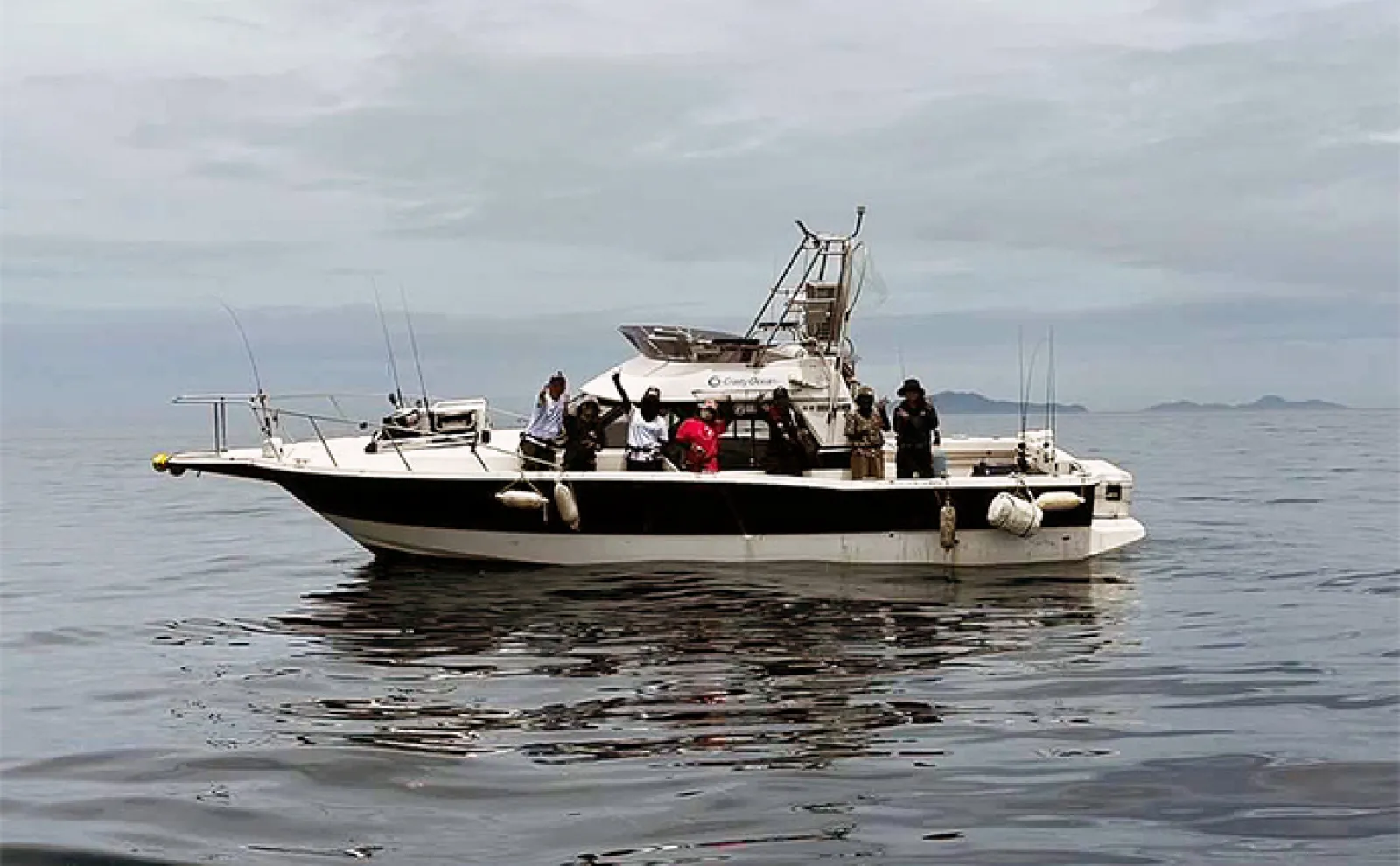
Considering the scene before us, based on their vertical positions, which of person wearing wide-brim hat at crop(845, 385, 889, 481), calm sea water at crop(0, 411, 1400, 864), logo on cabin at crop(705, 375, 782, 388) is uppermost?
logo on cabin at crop(705, 375, 782, 388)

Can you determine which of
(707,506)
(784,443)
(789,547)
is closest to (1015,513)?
(789,547)

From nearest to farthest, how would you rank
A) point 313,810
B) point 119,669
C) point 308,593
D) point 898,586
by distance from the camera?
point 313,810 < point 119,669 < point 898,586 < point 308,593

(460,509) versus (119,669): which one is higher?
(460,509)

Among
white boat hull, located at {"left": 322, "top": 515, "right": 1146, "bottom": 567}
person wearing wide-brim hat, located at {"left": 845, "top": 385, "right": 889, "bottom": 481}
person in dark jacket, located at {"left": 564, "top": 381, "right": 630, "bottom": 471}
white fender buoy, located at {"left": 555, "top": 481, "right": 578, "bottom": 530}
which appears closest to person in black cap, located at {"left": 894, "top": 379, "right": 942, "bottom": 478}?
person wearing wide-brim hat, located at {"left": 845, "top": 385, "right": 889, "bottom": 481}

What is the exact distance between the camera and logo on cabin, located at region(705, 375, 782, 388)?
1653cm

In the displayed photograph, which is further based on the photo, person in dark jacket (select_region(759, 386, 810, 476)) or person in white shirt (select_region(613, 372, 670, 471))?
person in dark jacket (select_region(759, 386, 810, 476))

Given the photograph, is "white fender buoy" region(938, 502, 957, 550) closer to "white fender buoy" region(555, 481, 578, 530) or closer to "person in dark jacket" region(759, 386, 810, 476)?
"person in dark jacket" region(759, 386, 810, 476)

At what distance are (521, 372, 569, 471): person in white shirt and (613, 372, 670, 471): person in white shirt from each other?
0.83 m

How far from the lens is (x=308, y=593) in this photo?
16.1 m

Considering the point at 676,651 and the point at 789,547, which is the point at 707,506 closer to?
the point at 789,547

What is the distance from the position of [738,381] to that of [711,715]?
7491mm

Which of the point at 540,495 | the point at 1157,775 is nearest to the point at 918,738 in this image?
the point at 1157,775

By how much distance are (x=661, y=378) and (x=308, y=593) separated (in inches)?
182

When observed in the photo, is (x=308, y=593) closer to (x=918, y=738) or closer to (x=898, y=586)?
(x=898, y=586)
